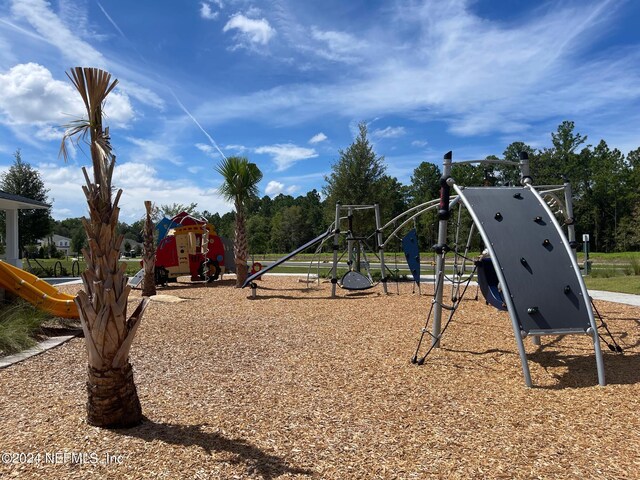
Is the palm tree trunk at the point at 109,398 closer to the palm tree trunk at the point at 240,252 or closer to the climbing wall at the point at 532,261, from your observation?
the climbing wall at the point at 532,261

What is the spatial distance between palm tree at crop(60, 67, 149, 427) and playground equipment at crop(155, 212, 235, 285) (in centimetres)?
1278

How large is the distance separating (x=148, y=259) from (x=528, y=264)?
10822mm

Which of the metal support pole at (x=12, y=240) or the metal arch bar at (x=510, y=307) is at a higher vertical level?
the metal support pole at (x=12, y=240)

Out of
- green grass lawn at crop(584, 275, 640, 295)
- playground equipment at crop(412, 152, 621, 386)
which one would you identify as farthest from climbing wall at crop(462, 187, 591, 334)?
green grass lawn at crop(584, 275, 640, 295)

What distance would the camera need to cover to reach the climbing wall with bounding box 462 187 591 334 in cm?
501

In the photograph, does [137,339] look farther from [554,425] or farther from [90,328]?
[554,425]

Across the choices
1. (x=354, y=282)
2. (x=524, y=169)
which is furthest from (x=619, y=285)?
(x=524, y=169)

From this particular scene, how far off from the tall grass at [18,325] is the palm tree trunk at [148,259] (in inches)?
200

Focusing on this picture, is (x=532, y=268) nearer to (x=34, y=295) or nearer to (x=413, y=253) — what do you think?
(x=413, y=253)

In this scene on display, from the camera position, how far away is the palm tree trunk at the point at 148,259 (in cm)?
1302

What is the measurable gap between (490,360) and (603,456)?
2.62m

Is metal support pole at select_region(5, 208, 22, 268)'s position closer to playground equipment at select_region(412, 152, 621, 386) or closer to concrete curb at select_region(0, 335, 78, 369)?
concrete curb at select_region(0, 335, 78, 369)

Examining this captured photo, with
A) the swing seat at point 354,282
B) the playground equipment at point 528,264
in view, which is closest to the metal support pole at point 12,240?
the swing seat at point 354,282

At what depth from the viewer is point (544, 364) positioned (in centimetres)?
564
